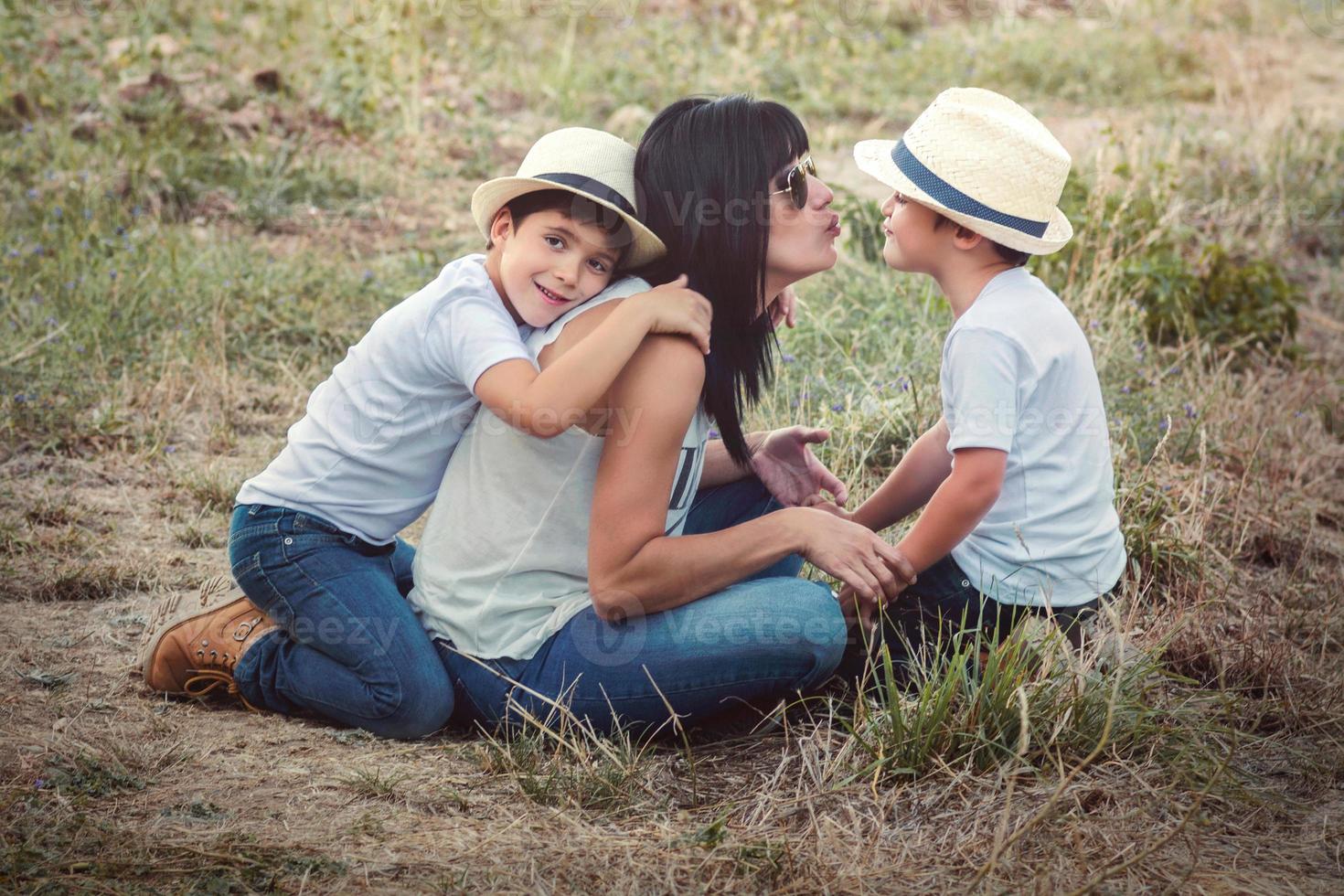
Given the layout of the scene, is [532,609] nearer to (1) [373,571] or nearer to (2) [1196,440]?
(1) [373,571]

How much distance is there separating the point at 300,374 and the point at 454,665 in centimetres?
211

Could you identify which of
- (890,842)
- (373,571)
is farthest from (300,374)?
(890,842)

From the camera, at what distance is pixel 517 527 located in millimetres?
2426

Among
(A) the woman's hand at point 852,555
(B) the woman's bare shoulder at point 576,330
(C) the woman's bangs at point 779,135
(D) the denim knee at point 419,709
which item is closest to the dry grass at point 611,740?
(D) the denim knee at point 419,709

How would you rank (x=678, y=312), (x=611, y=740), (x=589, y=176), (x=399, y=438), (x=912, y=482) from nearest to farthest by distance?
(x=678, y=312)
(x=589, y=176)
(x=611, y=740)
(x=399, y=438)
(x=912, y=482)

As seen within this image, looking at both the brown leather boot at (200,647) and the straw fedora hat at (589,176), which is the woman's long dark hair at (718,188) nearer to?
the straw fedora hat at (589,176)

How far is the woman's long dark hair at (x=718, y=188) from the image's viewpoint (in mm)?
2369

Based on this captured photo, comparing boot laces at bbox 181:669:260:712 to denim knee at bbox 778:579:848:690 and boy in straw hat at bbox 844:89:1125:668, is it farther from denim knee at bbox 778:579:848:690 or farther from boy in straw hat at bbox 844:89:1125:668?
boy in straw hat at bbox 844:89:1125:668

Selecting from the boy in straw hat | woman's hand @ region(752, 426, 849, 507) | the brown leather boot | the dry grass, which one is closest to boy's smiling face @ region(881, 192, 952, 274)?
the boy in straw hat

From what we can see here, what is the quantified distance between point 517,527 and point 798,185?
0.86 metres

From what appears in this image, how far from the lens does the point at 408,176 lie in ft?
20.0

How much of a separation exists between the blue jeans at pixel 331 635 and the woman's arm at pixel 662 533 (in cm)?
43

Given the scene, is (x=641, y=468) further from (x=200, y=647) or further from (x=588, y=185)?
(x=200, y=647)

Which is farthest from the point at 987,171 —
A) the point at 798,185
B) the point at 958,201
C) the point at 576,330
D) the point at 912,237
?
the point at 576,330
